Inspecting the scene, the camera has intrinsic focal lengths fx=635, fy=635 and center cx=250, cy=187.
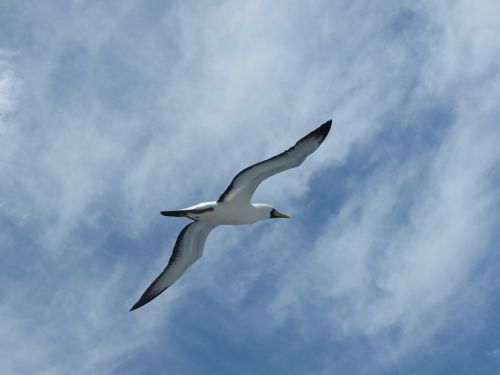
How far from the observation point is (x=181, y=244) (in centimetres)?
2616

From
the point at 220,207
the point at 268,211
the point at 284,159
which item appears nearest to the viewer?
the point at 284,159

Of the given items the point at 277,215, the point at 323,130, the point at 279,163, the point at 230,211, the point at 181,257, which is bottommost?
the point at 279,163

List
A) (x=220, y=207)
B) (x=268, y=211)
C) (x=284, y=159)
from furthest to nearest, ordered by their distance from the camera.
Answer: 1. (x=268, y=211)
2. (x=220, y=207)
3. (x=284, y=159)

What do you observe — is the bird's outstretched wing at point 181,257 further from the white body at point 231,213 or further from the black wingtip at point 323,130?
the black wingtip at point 323,130

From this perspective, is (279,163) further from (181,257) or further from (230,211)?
(181,257)

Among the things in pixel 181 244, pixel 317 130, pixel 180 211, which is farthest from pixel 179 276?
pixel 317 130

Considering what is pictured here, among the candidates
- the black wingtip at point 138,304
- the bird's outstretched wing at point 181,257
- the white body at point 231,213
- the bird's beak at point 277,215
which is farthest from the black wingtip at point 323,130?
the black wingtip at point 138,304

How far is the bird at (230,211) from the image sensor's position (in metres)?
22.5

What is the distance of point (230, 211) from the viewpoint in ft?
79.4

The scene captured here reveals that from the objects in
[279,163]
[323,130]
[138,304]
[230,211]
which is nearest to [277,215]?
[230,211]

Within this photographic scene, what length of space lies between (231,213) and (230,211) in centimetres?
15

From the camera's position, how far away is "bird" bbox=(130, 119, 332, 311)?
22.5 m

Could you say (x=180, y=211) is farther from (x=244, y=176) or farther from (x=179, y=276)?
(x=179, y=276)

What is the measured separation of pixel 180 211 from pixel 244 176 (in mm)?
2742
